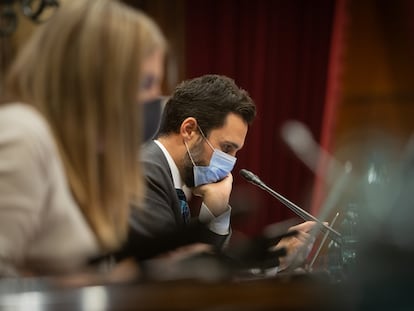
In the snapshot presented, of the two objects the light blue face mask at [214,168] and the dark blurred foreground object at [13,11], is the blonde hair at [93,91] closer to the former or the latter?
the light blue face mask at [214,168]

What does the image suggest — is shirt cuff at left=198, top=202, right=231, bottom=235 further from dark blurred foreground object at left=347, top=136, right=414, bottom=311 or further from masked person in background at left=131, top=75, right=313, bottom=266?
dark blurred foreground object at left=347, top=136, right=414, bottom=311

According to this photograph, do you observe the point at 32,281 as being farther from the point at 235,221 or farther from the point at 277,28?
the point at 277,28

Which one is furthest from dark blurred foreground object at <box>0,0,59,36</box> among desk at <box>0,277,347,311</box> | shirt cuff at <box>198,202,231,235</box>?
desk at <box>0,277,347,311</box>

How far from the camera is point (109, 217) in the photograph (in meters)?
0.98

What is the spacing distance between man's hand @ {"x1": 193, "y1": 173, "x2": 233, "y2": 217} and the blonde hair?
0.64 m

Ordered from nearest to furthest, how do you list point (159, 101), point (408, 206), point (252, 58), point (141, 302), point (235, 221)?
point (141, 302), point (408, 206), point (159, 101), point (235, 221), point (252, 58)

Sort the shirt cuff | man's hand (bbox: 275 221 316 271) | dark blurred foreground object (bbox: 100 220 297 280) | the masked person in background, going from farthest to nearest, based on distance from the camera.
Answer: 1. the masked person in background
2. the shirt cuff
3. man's hand (bbox: 275 221 316 271)
4. dark blurred foreground object (bbox: 100 220 297 280)

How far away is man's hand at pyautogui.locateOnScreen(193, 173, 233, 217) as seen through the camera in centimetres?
163

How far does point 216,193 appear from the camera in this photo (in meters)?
1.67

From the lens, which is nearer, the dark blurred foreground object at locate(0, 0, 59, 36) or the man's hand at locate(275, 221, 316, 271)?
the man's hand at locate(275, 221, 316, 271)

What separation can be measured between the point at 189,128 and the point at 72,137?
787 mm

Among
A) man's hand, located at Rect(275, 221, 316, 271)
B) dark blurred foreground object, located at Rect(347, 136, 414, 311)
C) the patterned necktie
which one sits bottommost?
the patterned necktie

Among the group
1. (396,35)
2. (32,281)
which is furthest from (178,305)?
(396,35)

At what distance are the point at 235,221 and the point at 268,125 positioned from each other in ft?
5.90
